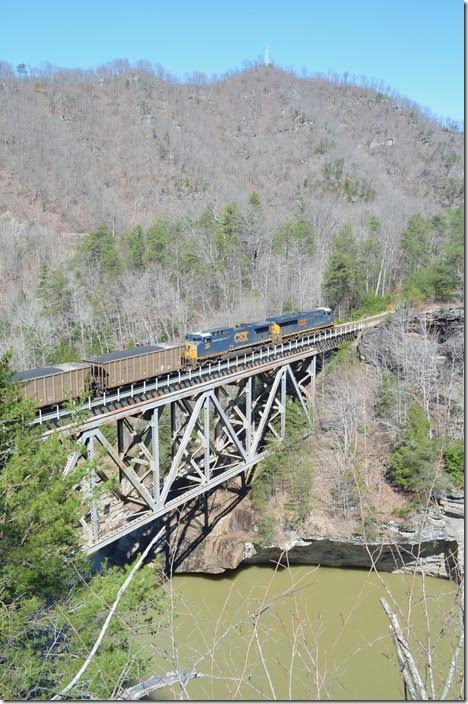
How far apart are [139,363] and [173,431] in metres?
3.78

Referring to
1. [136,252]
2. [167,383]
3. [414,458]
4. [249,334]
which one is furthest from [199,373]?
[136,252]

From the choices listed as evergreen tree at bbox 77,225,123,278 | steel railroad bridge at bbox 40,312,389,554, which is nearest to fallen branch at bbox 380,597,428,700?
steel railroad bridge at bbox 40,312,389,554

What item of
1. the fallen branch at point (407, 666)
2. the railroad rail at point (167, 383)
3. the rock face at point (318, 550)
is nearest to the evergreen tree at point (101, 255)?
the railroad rail at point (167, 383)

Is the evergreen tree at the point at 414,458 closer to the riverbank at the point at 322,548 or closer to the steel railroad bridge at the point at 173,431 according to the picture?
the riverbank at the point at 322,548

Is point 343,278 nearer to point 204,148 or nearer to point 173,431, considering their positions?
point 173,431

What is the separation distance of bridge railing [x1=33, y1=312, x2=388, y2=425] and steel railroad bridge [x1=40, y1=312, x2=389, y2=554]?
0.06m

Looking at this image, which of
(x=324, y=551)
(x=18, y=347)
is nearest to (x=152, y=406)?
(x=324, y=551)

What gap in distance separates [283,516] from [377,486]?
16.2ft

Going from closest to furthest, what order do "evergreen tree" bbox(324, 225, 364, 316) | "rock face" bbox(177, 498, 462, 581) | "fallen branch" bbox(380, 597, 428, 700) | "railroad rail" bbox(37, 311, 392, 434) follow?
1. "fallen branch" bbox(380, 597, 428, 700)
2. "railroad rail" bbox(37, 311, 392, 434)
3. "rock face" bbox(177, 498, 462, 581)
4. "evergreen tree" bbox(324, 225, 364, 316)

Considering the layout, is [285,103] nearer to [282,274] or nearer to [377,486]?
[282,274]

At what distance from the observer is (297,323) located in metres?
33.1

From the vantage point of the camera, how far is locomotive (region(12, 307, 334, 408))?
18.5 m

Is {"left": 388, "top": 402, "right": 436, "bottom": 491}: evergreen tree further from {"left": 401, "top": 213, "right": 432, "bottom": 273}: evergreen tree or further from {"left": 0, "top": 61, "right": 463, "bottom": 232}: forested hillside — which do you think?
{"left": 0, "top": 61, "right": 463, "bottom": 232}: forested hillside

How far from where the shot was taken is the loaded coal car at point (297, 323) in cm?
3136
